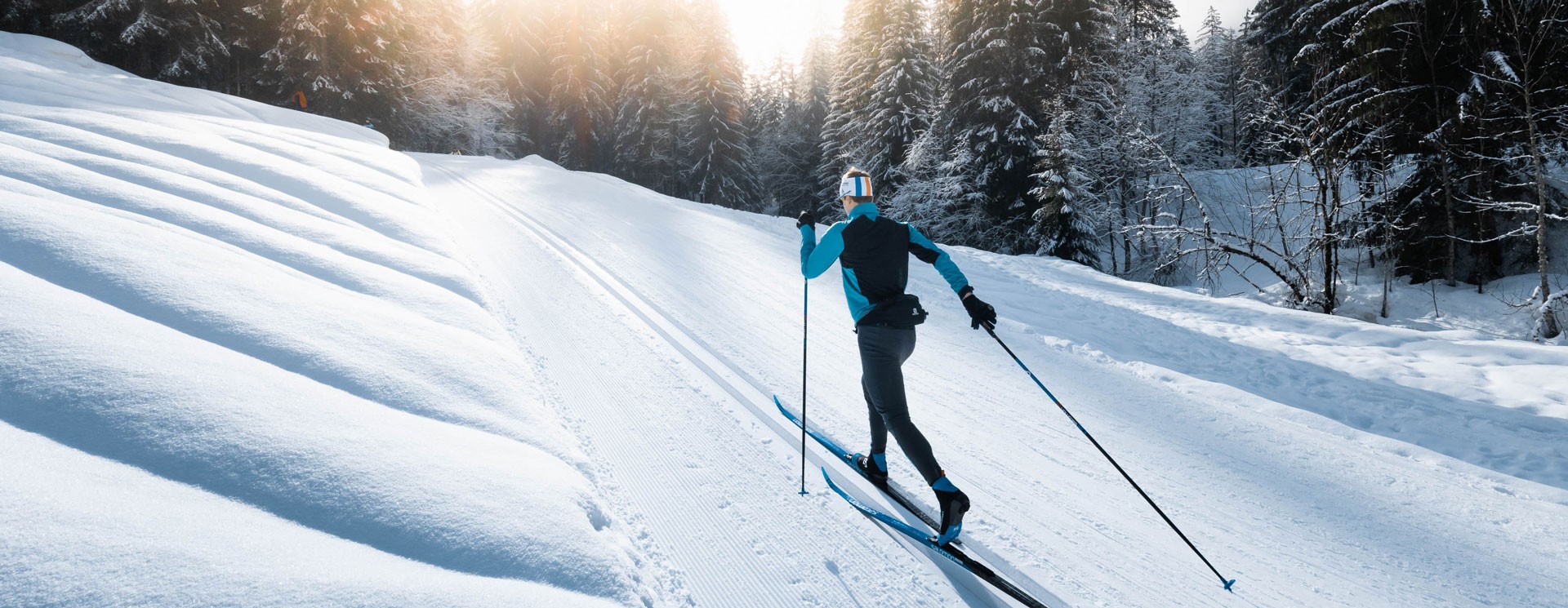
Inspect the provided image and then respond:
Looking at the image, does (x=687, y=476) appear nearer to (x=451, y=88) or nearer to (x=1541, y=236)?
(x=1541, y=236)

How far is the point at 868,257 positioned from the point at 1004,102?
18.3 metres

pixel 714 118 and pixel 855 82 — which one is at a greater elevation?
pixel 855 82

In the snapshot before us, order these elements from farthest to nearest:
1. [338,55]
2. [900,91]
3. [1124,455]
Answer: [900,91]
[338,55]
[1124,455]

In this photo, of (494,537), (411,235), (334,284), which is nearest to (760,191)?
(411,235)

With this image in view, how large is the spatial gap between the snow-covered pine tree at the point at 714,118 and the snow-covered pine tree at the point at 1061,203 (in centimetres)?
1839

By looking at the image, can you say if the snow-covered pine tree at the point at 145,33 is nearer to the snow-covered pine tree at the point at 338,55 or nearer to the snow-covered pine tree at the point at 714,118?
the snow-covered pine tree at the point at 338,55

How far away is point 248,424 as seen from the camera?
2580 millimetres

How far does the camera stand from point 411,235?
23.1 ft

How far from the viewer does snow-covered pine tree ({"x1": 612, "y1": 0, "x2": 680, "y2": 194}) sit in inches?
1362

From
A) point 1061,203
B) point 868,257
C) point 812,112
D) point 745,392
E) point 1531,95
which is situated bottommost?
point 745,392

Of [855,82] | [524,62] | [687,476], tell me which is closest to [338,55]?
[524,62]

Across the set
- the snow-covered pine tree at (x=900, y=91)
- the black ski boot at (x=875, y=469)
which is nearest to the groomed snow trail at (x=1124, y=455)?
the black ski boot at (x=875, y=469)

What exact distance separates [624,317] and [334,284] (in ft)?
8.39

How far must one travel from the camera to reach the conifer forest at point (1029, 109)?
12.3m
